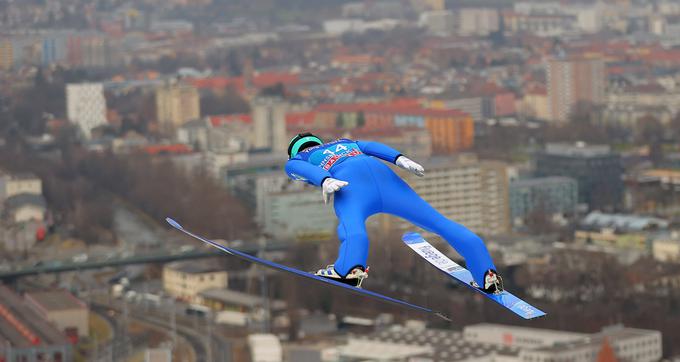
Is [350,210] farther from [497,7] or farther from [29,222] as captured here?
[497,7]

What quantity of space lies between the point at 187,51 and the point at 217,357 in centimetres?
3054

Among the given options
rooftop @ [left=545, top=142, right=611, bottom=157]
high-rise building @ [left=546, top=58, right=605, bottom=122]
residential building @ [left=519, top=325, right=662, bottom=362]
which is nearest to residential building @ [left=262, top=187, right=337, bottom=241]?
rooftop @ [left=545, top=142, right=611, bottom=157]

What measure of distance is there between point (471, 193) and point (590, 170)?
467cm

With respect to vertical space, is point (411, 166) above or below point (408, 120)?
above

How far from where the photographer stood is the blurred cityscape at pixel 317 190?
16.7 metres

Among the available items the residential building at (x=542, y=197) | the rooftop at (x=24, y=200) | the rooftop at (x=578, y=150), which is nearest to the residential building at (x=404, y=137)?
the rooftop at (x=578, y=150)

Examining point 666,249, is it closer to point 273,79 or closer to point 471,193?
point 471,193

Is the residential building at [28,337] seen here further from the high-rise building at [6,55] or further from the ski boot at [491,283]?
the high-rise building at [6,55]

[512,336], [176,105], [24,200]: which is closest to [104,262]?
Answer: [24,200]

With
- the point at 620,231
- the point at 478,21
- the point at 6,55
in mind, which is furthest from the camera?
the point at 478,21

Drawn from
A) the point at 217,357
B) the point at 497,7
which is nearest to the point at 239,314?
the point at 217,357

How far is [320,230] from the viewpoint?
22.6 metres

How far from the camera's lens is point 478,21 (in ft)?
170

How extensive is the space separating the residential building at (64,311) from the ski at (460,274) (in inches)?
470
